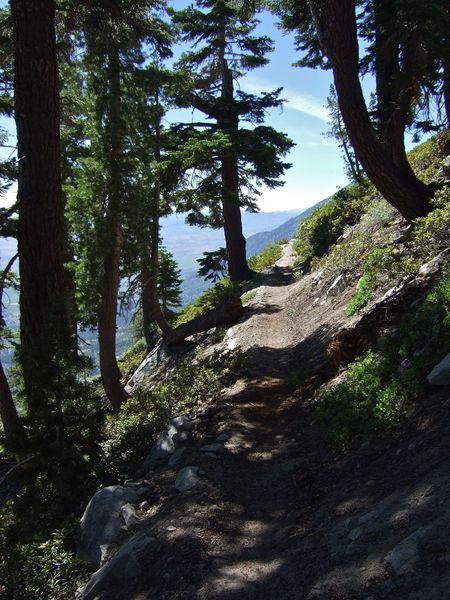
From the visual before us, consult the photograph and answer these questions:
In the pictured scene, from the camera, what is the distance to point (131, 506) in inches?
196

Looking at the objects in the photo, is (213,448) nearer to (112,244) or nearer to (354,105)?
(354,105)

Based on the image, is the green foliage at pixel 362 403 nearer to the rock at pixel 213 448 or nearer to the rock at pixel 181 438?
the rock at pixel 213 448

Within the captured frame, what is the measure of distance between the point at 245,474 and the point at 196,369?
4.65m

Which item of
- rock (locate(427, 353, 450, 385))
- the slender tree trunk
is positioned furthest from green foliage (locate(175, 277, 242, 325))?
rock (locate(427, 353, 450, 385))

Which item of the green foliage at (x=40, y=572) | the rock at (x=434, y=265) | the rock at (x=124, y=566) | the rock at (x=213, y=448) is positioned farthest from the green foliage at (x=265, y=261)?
the rock at (x=124, y=566)

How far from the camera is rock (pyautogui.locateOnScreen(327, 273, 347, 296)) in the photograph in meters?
11.6

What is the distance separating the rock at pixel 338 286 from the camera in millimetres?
11602

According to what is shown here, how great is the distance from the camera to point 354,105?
9.34 meters

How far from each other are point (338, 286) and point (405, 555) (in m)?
9.60

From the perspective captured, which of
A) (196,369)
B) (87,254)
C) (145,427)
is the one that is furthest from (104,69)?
(145,427)

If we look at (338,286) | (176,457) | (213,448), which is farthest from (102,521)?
(338,286)

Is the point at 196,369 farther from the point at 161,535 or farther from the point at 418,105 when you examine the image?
the point at 418,105

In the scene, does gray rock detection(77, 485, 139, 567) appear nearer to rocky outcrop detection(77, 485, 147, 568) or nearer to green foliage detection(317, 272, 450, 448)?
rocky outcrop detection(77, 485, 147, 568)

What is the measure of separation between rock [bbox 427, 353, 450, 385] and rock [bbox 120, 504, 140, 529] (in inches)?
133
